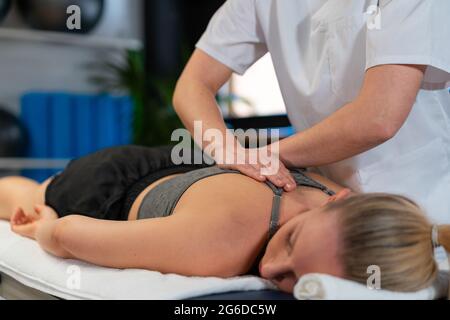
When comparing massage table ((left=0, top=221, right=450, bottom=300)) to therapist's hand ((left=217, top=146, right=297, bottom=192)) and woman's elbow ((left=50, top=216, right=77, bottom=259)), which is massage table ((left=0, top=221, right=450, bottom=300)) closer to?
woman's elbow ((left=50, top=216, right=77, bottom=259))

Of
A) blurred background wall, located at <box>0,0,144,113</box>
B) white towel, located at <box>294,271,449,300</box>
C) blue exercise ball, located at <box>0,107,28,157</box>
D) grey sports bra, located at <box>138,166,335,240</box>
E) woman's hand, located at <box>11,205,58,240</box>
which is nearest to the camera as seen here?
white towel, located at <box>294,271,449,300</box>

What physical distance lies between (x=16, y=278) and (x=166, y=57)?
380 cm

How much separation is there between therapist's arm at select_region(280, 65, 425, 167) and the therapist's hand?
0.36 feet

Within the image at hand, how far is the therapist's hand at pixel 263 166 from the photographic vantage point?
4.59ft

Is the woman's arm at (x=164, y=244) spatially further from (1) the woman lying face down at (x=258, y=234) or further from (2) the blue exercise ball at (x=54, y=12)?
(2) the blue exercise ball at (x=54, y=12)

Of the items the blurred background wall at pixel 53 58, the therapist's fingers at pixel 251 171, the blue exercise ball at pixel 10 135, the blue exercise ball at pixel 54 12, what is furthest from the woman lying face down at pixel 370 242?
the blurred background wall at pixel 53 58

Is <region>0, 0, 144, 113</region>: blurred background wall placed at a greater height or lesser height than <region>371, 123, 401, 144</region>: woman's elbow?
greater

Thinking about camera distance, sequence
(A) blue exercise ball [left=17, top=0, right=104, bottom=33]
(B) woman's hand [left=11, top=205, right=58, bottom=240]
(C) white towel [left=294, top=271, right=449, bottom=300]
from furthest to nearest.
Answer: (A) blue exercise ball [left=17, top=0, right=104, bottom=33], (B) woman's hand [left=11, top=205, right=58, bottom=240], (C) white towel [left=294, top=271, right=449, bottom=300]

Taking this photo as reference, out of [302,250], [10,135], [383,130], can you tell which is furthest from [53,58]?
[302,250]

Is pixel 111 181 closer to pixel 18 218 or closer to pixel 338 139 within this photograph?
pixel 18 218

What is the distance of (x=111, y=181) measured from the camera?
1.79 meters

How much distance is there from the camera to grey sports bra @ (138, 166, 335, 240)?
1.34 metres

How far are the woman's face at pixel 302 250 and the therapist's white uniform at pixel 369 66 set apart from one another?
0.38 metres

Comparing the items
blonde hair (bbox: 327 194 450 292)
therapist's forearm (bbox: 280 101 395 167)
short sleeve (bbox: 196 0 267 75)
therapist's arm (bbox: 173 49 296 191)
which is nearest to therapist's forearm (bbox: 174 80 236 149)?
therapist's arm (bbox: 173 49 296 191)
